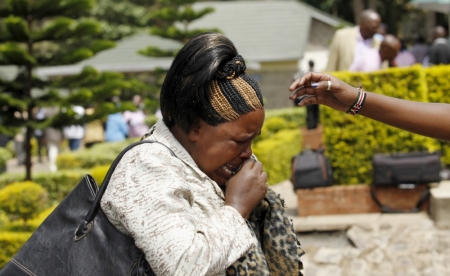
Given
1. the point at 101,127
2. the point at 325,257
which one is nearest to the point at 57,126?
the point at 325,257

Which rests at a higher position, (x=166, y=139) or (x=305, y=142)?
(x=166, y=139)

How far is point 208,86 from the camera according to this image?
6.85 ft

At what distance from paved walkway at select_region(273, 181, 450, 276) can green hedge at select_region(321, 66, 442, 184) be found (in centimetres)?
57

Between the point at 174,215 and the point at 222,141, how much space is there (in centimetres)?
33

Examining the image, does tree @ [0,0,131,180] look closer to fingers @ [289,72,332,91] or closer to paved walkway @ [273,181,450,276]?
paved walkway @ [273,181,450,276]

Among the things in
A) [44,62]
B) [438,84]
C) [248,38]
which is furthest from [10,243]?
[248,38]

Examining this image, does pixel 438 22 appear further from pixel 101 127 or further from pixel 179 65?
pixel 179 65

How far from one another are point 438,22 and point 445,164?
24215 millimetres

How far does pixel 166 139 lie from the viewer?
2.16m

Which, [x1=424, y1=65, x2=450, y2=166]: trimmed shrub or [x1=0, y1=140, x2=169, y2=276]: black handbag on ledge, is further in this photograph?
[x1=424, y1=65, x2=450, y2=166]: trimmed shrub

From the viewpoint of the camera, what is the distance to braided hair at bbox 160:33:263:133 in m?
2.07

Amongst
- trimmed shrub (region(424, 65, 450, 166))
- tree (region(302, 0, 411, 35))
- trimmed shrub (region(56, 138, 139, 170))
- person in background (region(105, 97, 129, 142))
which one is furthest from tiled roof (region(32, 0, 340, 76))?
trimmed shrub (region(424, 65, 450, 166))

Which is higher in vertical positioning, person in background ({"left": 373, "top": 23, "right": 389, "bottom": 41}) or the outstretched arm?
the outstretched arm

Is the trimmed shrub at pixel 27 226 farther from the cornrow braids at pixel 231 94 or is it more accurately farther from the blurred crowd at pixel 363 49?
the cornrow braids at pixel 231 94
